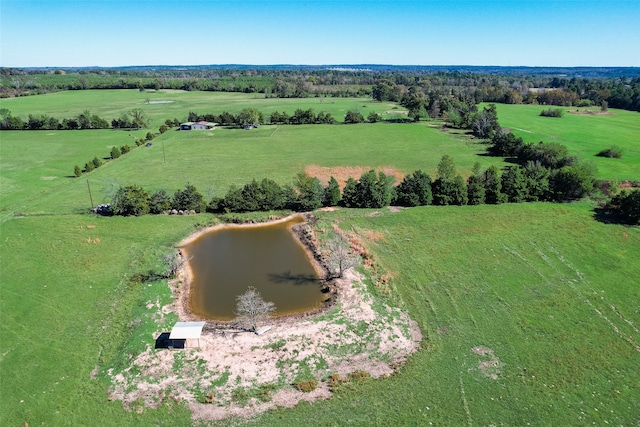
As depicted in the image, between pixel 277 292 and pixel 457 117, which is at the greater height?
pixel 457 117

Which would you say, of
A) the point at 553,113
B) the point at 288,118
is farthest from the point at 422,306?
the point at 553,113

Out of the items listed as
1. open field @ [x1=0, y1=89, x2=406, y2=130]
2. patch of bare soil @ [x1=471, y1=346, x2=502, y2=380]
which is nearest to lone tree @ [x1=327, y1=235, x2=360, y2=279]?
patch of bare soil @ [x1=471, y1=346, x2=502, y2=380]

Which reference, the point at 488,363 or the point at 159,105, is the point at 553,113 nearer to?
the point at 488,363

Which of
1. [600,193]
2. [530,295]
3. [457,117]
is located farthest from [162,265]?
[457,117]

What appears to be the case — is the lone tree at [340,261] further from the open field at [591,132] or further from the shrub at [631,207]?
the open field at [591,132]

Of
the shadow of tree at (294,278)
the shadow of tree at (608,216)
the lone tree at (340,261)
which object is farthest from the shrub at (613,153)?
the shadow of tree at (294,278)

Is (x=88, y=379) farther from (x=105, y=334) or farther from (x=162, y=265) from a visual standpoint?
(x=162, y=265)
